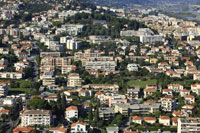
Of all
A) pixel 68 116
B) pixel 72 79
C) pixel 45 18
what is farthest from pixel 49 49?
pixel 68 116

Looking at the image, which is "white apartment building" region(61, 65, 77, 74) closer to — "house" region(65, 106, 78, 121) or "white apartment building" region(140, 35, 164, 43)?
"house" region(65, 106, 78, 121)

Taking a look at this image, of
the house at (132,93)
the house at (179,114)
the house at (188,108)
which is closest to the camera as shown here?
the house at (179,114)

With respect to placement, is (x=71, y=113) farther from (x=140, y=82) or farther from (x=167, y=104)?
(x=140, y=82)

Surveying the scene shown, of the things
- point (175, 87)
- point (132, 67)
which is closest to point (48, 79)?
point (132, 67)

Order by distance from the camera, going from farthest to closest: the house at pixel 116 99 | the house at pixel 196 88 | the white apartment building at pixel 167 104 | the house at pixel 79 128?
the house at pixel 196 88
the house at pixel 116 99
the white apartment building at pixel 167 104
the house at pixel 79 128

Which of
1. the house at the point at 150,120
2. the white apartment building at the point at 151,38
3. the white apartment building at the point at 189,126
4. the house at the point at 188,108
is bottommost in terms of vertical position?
the white apartment building at the point at 151,38

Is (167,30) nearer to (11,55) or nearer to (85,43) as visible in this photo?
(85,43)

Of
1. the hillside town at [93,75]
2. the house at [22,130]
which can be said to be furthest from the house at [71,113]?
the house at [22,130]

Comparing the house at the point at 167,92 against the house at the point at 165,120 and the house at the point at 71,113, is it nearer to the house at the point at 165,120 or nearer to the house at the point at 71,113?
the house at the point at 165,120
